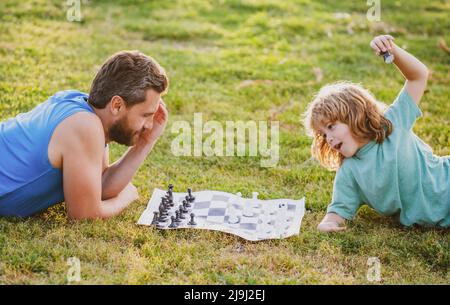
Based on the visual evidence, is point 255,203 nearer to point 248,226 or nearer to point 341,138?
point 248,226

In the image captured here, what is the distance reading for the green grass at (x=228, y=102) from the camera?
13.3ft

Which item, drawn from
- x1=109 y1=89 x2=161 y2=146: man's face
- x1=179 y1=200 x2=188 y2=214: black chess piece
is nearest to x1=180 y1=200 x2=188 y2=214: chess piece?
x1=179 y1=200 x2=188 y2=214: black chess piece

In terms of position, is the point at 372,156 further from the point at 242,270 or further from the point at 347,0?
the point at 347,0

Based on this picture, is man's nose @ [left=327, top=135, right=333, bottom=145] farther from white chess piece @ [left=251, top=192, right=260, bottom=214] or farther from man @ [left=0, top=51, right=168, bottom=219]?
man @ [left=0, top=51, right=168, bottom=219]

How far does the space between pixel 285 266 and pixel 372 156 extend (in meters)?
1.13

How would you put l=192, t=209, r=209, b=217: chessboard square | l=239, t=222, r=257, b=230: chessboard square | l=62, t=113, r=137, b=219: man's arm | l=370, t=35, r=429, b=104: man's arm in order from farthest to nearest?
1. l=192, t=209, r=209, b=217: chessboard square
2. l=239, t=222, r=257, b=230: chessboard square
3. l=370, t=35, r=429, b=104: man's arm
4. l=62, t=113, r=137, b=219: man's arm

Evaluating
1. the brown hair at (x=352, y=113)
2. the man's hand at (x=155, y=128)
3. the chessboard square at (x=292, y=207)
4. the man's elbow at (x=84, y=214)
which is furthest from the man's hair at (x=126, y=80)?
the chessboard square at (x=292, y=207)

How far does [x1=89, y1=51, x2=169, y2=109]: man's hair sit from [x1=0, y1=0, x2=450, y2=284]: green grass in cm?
94

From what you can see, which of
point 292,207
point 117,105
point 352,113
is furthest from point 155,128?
point 352,113

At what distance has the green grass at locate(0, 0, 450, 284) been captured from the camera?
4.05 meters

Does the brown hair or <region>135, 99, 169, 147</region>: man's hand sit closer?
the brown hair

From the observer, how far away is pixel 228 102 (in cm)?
765

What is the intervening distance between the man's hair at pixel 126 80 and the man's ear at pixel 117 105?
0.08ft

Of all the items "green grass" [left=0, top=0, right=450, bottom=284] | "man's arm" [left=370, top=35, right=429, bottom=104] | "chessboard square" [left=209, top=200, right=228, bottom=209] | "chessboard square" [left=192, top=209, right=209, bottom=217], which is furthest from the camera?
"chessboard square" [left=209, top=200, right=228, bottom=209]
